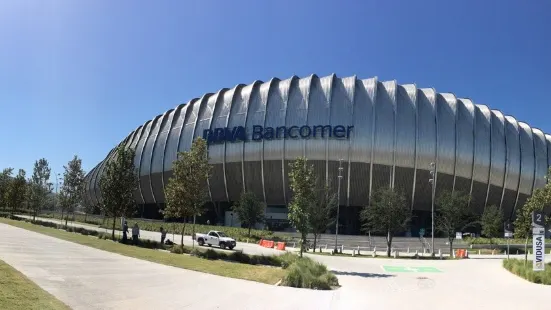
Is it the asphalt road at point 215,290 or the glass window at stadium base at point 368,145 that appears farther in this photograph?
the glass window at stadium base at point 368,145

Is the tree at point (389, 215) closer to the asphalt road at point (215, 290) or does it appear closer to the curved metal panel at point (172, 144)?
the asphalt road at point (215, 290)

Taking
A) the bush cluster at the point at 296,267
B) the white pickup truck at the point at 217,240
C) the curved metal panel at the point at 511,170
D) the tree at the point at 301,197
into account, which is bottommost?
the white pickup truck at the point at 217,240

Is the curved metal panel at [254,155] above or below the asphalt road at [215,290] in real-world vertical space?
above

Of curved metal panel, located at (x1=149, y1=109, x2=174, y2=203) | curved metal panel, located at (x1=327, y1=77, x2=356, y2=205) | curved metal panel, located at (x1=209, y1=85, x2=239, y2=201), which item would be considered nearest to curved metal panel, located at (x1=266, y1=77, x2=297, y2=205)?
curved metal panel, located at (x1=327, y1=77, x2=356, y2=205)

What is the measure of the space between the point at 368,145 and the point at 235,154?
Answer: 20.4 metres

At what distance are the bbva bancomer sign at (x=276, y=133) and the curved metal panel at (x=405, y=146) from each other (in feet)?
23.4

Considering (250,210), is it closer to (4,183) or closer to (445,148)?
(445,148)

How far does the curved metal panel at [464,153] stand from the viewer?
211ft

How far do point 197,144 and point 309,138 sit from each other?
112 feet

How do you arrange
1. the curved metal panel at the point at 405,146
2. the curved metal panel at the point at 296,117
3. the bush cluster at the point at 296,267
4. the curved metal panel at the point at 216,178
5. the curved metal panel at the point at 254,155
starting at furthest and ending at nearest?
the curved metal panel at the point at 216,178, the curved metal panel at the point at 254,155, the curved metal panel at the point at 296,117, the curved metal panel at the point at 405,146, the bush cluster at the point at 296,267

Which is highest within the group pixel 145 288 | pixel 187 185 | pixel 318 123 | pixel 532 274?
pixel 318 123

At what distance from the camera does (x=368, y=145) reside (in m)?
64.0

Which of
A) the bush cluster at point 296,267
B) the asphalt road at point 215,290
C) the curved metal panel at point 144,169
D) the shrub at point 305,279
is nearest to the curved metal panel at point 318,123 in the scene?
the curved metal panel at point 144,169

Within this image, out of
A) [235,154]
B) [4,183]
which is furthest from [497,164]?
[4,183]
